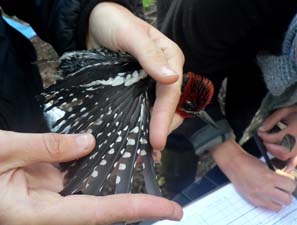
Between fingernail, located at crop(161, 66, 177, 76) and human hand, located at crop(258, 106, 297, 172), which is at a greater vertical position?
fingernail, located at crop(161, 66, 177, 76)

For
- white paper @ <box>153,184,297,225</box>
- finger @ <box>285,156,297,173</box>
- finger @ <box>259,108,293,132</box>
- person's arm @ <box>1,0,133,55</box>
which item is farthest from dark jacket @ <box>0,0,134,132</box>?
finger @ <box>285,156,297,173</box>

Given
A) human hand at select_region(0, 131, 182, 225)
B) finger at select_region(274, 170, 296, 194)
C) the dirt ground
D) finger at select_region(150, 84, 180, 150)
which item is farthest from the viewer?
the dirt ground

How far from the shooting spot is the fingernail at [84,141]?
869 mm

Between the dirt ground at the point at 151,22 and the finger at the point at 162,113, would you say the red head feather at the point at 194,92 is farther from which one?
the dirt ground at the point at 151,22

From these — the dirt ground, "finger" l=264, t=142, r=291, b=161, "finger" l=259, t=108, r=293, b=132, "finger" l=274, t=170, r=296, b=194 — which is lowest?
the dirt ground

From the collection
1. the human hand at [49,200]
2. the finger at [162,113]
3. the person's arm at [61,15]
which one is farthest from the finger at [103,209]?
the person's arm at [61,15]

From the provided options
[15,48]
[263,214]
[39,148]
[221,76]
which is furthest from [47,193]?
[221,76]

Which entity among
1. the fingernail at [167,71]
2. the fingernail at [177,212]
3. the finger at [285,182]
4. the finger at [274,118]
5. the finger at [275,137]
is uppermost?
the fingernail at [167,71]

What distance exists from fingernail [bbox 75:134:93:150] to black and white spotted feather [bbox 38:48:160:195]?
3cm

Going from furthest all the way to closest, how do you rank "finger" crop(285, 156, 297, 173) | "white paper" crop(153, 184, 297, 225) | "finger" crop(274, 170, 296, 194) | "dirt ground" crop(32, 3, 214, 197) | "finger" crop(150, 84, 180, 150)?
"dirt ground" crop(32, 3, 214, 197) → "finger" crop(285, 156, 297, 173) → "finger" crop(274, 170, 296, 194) → "white paper" crop(153, 184, 297, 225) → "finger" crop(150, 84, 180, 150)

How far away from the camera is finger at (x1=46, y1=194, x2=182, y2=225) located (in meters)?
0.82

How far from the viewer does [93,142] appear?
0.88m

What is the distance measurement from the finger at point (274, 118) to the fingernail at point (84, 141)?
2.39 feet

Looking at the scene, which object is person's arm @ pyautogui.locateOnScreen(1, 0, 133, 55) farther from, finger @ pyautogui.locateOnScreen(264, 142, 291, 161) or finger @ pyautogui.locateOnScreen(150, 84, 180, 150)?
finger @ pyautogui.locateOnScreen(264, 142, 291, 161)
